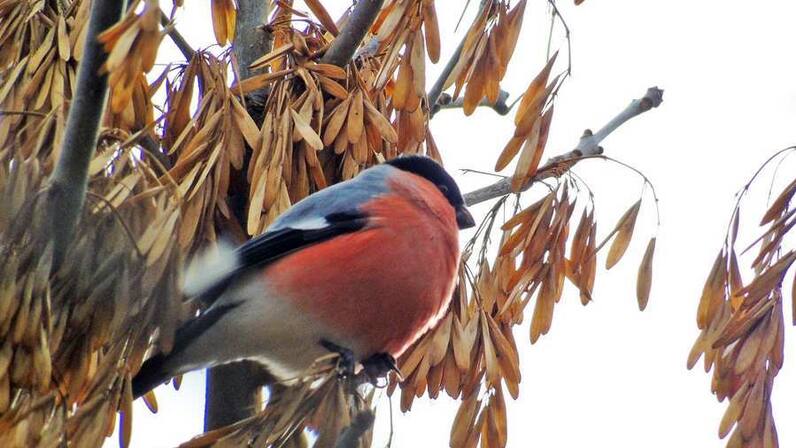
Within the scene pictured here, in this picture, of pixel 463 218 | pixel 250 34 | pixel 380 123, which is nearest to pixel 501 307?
pixel 463 218

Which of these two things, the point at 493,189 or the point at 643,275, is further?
the point at 493,189

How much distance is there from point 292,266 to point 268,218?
0.15 m

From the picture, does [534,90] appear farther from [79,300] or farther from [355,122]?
[79,300]

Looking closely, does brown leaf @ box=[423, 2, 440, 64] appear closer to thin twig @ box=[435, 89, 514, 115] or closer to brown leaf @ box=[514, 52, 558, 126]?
brown leaf @ box=[514, 52, 558, 126]

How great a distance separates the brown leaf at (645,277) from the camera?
3.08 m

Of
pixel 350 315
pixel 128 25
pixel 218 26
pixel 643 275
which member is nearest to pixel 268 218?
pixel 350 315

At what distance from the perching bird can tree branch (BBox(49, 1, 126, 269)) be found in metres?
0.57

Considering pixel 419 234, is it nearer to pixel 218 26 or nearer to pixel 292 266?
pixel 292 266

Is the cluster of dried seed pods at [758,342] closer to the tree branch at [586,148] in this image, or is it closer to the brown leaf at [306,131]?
the tree branch at [586,148]

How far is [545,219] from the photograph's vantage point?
318cm

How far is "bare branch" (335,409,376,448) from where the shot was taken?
212 cm

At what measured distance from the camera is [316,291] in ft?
8.46

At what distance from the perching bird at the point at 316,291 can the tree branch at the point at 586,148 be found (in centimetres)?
57

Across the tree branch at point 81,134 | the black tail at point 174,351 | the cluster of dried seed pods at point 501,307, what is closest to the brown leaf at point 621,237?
the cluster of dried seed pods at point 501,307
